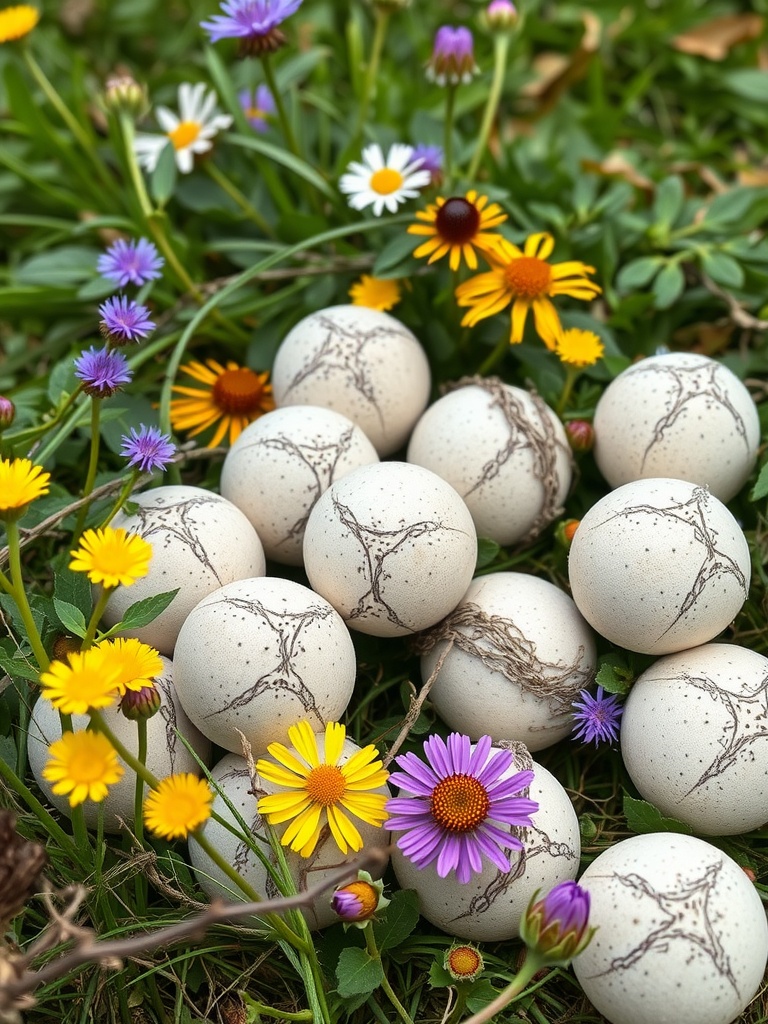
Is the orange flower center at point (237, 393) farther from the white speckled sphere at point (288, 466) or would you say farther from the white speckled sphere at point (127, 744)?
the white speckled sphere at point (127, 744)

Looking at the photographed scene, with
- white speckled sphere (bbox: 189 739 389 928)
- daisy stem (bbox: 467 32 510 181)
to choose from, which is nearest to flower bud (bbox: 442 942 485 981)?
white speckled sphere (bbox: 189 739 389 928)

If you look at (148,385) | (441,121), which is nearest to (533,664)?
(148,385)

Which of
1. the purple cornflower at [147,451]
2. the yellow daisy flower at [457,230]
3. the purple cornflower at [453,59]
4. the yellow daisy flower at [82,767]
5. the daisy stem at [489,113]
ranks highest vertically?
the purple cornflower at [453,59]

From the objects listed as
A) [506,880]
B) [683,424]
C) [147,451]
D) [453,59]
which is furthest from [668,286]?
[506,880]

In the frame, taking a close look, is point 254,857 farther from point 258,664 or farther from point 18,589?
point 18,589

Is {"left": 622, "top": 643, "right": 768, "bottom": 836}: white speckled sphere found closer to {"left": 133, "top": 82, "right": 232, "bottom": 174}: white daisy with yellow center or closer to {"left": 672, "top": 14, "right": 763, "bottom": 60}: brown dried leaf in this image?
{"left": 133, "top": 82, "right": 232, "bottom": 174}: white daisy with yellow center

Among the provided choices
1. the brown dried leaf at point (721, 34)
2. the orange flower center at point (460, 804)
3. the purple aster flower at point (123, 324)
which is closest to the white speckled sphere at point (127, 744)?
the orange flower center at point (460, 804)
